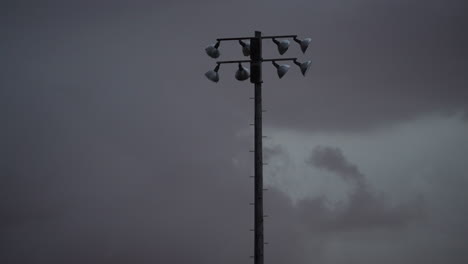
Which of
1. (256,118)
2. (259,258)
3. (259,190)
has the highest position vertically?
(256,118)

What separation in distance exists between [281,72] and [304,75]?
556 mm

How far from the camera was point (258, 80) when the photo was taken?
59.7 ft

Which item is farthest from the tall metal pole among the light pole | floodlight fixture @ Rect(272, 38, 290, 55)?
floodlight fixture @ Rect(272, 38, 290, 55)

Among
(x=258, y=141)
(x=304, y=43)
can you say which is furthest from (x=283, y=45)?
(x=258, y=141)

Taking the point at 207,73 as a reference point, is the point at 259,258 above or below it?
below

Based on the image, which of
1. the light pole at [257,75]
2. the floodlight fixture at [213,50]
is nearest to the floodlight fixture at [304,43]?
the light pole at [257,75]

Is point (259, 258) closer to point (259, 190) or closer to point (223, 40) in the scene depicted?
point (259, 190)

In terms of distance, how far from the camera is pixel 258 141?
17922 millimetres

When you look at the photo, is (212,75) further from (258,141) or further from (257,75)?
(258,141)

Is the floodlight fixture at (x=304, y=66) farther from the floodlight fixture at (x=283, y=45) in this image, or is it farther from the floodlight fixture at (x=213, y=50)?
the floodlight fixture at (x=213, y=50)

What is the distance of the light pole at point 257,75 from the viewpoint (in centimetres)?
1770

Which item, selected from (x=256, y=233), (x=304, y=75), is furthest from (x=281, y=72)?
(x=256, y=233)

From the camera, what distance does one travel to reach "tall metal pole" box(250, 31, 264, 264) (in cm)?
1769

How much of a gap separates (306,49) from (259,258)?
511cm
